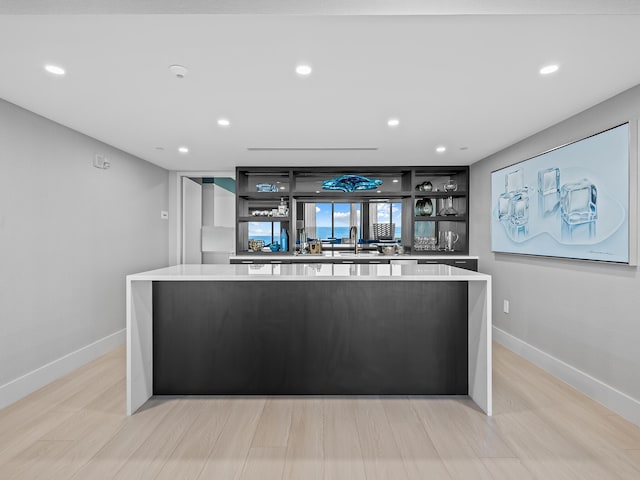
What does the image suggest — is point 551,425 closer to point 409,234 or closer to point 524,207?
point 524,207

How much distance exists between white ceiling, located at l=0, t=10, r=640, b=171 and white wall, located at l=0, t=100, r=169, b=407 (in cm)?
33

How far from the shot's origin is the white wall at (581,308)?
2.37 m

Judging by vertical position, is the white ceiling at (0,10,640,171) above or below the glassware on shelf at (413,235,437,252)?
above

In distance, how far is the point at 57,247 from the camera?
312 cm

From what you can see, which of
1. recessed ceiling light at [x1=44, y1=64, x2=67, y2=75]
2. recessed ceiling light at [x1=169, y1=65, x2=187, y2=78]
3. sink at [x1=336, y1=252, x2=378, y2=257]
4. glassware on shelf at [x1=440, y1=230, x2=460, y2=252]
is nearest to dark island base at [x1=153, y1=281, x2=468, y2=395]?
recessed ceiling light at [x1=169, y1=65, x2=187, y2=78]

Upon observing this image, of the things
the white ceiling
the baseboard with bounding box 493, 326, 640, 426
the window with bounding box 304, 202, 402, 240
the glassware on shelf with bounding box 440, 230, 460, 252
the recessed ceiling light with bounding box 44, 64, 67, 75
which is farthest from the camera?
the window with bounding box 304, 202, 402, 240

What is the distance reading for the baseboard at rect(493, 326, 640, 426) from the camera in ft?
7.66

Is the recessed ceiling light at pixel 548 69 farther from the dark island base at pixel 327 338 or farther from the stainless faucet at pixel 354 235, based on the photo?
the stainless faucet at pixel 354 235

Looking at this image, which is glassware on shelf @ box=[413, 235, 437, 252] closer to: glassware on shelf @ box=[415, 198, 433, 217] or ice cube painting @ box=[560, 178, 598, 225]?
glassware on shelf @ box=[415, 198, 433, 217]

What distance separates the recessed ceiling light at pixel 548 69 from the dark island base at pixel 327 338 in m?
1.50

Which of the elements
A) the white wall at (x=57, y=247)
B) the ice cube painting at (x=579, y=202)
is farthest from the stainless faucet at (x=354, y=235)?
the white wall at (x=57, y=247)

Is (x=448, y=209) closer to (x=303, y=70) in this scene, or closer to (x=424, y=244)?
(x=424, y=244)

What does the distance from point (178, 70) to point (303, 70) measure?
0.77 metres

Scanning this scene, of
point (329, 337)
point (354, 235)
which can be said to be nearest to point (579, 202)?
point (329, 337)
